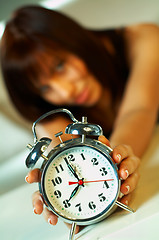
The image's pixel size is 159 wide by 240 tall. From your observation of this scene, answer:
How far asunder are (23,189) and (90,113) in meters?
0.85

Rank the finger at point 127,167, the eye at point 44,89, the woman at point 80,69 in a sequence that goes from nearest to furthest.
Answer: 1. the finger at point 127,167
2. the woman at point 80,69
3. the eye at point 44,89

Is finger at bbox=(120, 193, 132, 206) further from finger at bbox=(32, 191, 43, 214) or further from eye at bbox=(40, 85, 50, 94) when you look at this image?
eye at bbox=(40, 85, 50, 94)

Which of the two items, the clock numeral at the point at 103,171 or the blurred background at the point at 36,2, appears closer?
the clock numeral at the point at 103,171

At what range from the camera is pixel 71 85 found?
1628 mm

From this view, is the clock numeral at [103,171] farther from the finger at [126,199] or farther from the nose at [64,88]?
the nose at [64,88]

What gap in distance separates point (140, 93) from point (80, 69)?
0.39m

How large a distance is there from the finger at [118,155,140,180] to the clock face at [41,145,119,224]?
0.07 ft

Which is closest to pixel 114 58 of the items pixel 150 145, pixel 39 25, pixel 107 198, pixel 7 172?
pixel 39 25

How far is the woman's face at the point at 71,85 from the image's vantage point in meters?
1.58

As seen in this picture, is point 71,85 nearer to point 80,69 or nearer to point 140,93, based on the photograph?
point 80,69

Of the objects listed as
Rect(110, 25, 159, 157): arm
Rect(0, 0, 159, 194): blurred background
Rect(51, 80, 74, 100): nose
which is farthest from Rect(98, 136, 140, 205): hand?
Rect(0, 0, 159, 194): blurred background

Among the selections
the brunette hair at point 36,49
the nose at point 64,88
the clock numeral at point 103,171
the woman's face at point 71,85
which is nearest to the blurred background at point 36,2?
the brunette hair at point 36,49

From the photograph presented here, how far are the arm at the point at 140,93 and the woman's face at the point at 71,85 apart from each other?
0.25 m

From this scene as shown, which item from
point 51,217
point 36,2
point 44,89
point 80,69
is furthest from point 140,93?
point 36,2
